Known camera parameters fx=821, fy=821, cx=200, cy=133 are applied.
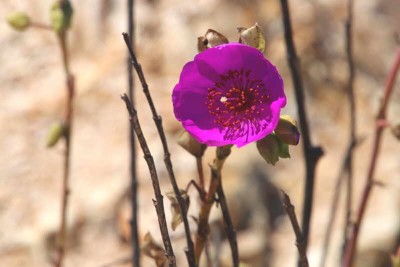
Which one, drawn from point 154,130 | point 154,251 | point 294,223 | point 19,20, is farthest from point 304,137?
point 154,130

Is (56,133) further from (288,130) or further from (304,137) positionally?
(288,130)

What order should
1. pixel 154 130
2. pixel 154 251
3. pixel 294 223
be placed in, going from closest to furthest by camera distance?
pixel 294 223
pixel 154 251
pixel 154 130

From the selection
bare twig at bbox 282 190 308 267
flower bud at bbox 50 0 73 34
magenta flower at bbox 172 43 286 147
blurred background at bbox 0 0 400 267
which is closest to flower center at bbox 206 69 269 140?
magenta flower at bbox 172 43 286 147

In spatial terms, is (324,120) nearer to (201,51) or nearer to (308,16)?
(308,16)

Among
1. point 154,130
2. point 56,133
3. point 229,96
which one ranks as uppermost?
point 229,96

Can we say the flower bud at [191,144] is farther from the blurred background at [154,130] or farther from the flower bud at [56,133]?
the blurred background at [154,130]

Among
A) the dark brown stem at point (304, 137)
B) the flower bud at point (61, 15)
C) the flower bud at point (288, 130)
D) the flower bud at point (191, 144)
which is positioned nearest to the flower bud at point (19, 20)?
the flower bud at point (61, 15)
